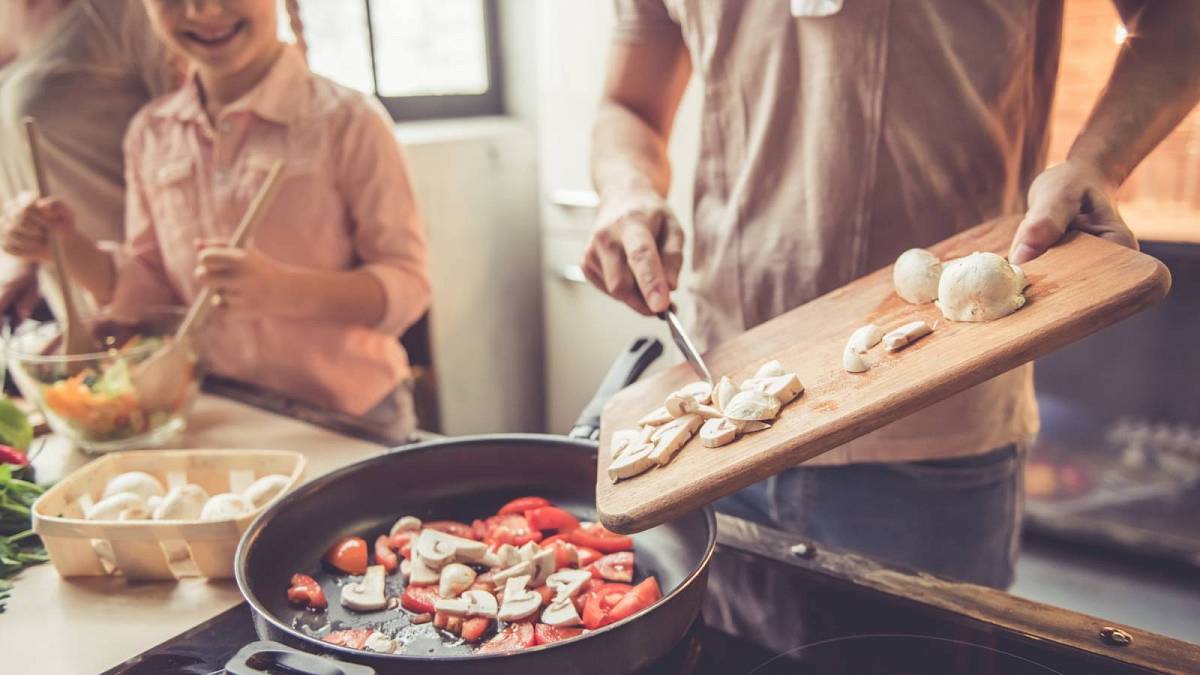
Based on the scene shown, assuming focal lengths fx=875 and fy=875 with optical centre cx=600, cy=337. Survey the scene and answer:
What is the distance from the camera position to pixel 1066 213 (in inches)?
27.4

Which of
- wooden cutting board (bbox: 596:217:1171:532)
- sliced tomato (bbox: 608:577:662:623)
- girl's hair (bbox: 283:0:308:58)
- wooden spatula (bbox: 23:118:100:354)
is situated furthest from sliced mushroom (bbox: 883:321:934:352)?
girl's hair (bbox: 283:0:308:58)

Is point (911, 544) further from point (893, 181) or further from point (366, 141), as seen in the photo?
point (366, 141)

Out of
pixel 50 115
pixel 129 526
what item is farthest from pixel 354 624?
pixel 50 115

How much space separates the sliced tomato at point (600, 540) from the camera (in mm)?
813

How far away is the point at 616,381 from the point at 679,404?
0.55ft

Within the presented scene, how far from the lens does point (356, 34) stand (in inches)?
101

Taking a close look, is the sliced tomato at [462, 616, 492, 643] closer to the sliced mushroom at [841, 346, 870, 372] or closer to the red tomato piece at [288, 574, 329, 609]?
the red tomato piece at [288, 574, 329, 609]

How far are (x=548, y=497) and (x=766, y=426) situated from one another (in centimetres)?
33

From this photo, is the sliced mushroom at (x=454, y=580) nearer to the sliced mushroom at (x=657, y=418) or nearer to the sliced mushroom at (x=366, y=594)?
the sliced mushroom at (x=366, y=594)

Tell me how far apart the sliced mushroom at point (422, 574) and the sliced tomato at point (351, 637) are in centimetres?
6

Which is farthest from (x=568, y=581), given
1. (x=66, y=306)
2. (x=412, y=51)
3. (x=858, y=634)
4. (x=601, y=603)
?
(x=412, y=51)

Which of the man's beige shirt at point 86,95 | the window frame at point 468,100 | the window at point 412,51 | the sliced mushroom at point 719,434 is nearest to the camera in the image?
the sliced mushroom at point 719,434

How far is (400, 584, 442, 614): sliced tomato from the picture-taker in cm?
73

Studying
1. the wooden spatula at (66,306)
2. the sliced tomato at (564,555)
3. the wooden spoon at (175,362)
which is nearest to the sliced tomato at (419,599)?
the sliced tomato at (564,555)
